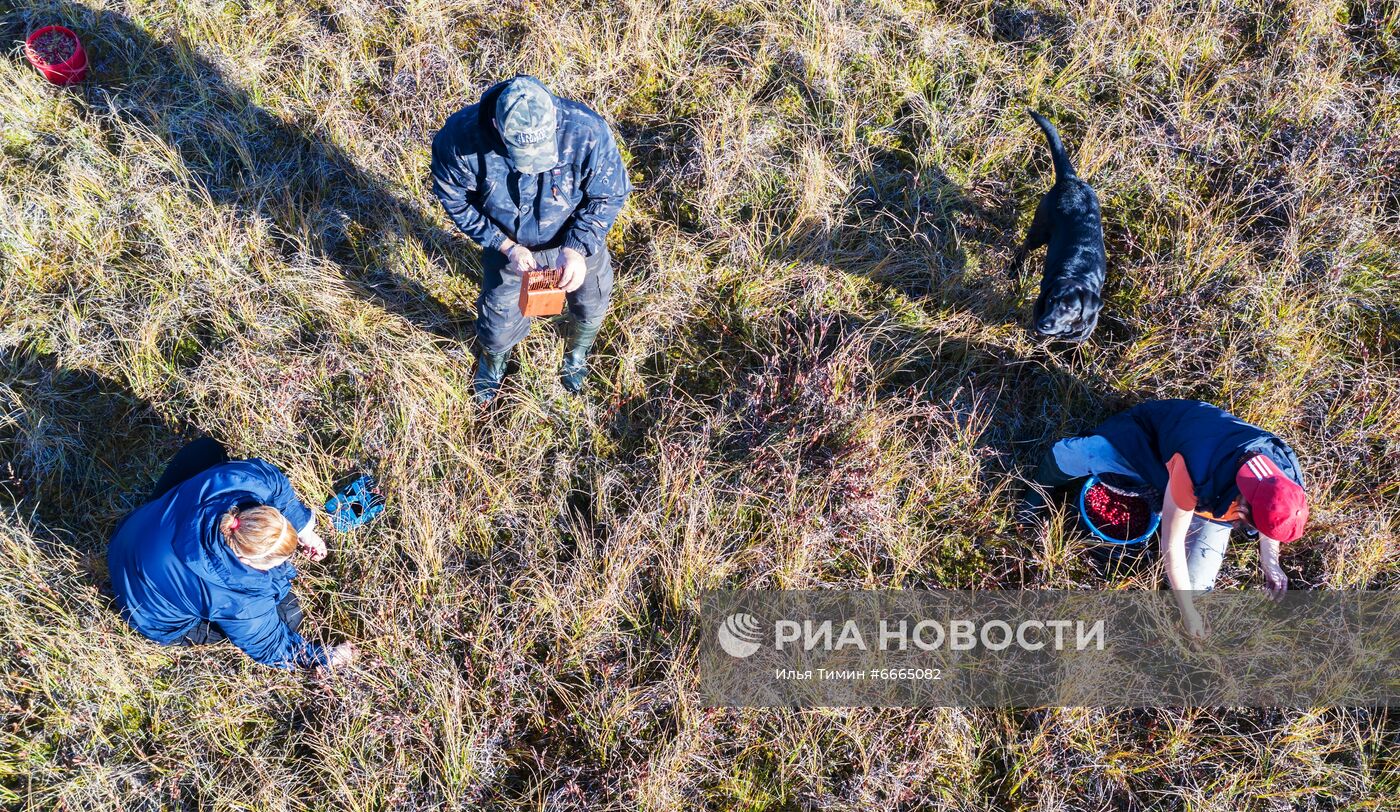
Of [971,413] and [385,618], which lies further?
[971,413]

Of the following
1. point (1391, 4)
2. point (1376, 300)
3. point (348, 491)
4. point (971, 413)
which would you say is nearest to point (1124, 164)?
point (1376, 300)

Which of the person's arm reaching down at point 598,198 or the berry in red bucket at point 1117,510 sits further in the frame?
the berry in red bucket at point 1117,510

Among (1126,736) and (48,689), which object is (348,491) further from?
(1126,736)

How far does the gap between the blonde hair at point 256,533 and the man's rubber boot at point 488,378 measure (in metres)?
1.13

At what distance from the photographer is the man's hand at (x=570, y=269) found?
9.18 feet

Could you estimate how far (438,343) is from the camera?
3.58 meters

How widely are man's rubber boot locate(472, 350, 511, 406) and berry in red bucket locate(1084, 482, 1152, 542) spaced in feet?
8.30

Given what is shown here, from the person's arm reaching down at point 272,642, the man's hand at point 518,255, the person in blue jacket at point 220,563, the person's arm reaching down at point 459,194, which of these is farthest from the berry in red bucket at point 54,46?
the person's arm reaching down at point 272,642

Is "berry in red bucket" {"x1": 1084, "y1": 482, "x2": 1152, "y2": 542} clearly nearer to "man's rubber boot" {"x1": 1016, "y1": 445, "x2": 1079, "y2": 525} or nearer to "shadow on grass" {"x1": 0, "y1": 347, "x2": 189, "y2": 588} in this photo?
"man's rubber boot" {"x1": 1016, "y1": 445, "x2": 1079, "y2": 525}

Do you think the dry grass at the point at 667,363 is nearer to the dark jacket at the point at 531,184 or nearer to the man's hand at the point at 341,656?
the man's hand at the point at 341,656

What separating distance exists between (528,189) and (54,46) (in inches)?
125

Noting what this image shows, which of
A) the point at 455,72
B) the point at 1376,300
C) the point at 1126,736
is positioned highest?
the point at 455,72

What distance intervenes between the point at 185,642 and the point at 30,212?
2.26 m

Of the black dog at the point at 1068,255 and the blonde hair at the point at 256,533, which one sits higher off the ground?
the black dog at the point at 1068,255
